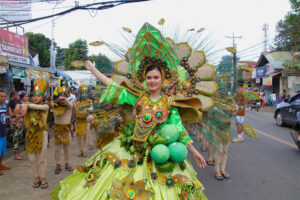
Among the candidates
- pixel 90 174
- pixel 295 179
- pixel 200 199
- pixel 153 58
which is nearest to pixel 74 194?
pixel 90 174

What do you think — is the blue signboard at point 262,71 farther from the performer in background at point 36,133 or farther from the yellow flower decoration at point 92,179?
the yellow flower decoration at point 92,179

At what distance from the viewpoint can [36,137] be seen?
369 centimetres

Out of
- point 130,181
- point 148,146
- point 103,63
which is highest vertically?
point 103,63

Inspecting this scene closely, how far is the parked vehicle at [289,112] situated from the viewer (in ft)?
28.0

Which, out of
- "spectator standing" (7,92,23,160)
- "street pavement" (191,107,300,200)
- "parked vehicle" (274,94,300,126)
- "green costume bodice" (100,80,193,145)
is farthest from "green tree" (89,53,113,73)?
"parked vehicle" (274,94,300,126)

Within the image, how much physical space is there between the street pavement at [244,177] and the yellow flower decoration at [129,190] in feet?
4.41

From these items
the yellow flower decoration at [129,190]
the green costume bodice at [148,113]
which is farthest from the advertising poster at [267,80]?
the yellow flower decoration at [129,190]

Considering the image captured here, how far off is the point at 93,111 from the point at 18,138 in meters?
4.13

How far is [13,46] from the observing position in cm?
893

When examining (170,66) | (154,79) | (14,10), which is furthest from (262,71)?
(154,79)

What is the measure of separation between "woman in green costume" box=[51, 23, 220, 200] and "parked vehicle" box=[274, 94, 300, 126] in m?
8.12

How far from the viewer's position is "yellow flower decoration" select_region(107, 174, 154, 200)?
1.79 metres

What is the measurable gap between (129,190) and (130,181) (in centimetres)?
8

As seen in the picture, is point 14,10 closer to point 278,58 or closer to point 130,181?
point 130,181
